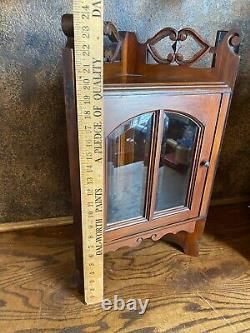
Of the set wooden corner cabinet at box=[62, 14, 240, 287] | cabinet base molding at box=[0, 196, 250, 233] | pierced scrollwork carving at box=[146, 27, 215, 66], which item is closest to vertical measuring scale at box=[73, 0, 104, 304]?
wooden corner cabinet at box=[62, 14, 240, 287]

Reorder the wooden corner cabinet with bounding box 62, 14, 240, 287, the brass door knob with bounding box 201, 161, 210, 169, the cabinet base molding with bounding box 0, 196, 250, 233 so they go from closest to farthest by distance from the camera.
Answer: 1. the wooden corner cabinet with bounding box 62, 14, 240, 287
2. the brass door knob with bounding box 201, 161, 210, 169
3. the cabinet base molding with bounding box 0, 196, 250, 233

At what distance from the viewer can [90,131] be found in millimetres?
723

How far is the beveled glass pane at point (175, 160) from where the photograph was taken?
0.88m

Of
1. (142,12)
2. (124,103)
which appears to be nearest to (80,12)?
(124,103)

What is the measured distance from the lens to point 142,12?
3.45ft

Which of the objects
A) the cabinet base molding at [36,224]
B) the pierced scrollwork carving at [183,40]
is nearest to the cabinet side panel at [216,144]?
the pierced scrollwork carving at [183,40]

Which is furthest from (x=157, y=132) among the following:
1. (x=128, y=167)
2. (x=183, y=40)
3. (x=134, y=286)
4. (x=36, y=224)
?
(x=36, y=224)

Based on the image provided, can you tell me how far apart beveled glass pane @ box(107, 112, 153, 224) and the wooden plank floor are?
0.25m

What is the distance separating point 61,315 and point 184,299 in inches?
14.2

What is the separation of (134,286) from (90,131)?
0.54 metres

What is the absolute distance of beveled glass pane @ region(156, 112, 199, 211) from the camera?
88cm

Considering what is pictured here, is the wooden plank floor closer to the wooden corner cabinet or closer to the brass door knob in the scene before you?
the wooden corner cabinet

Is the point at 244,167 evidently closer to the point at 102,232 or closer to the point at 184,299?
the point at 184,299

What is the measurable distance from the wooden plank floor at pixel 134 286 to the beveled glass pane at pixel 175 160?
9.6 inches
